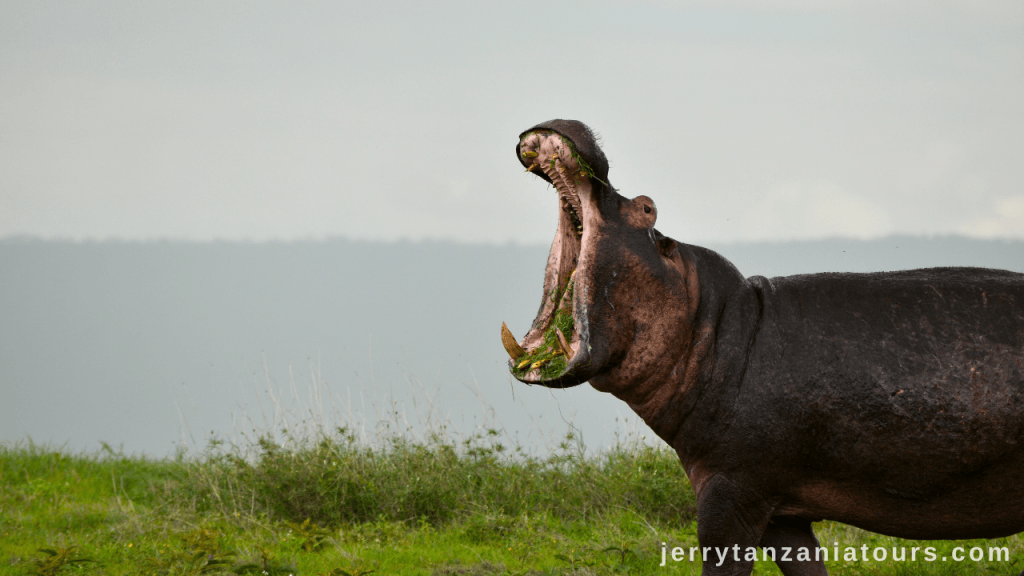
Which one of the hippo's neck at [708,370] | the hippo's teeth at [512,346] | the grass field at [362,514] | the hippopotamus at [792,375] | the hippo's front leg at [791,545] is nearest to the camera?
the hippopotamus at [792,375]

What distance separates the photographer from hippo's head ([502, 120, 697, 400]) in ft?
9.97

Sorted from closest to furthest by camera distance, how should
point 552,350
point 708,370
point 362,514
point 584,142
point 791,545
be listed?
point 584,142 → point 708,370 → point 552,350 → point 791,545 → point 362,514

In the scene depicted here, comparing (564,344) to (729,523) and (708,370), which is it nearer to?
(708,370)

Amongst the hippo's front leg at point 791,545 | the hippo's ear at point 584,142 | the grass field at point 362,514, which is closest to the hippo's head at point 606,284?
the hippo's ear at point 584,142

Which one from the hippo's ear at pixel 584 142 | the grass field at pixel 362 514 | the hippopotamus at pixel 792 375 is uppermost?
the hippo's ear at pixel 584 142

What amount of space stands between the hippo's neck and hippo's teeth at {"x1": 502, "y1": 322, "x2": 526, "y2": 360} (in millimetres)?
493

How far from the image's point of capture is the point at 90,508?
282 inches

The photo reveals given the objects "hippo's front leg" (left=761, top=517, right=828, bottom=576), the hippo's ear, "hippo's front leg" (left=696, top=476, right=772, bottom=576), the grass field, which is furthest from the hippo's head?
the grass field

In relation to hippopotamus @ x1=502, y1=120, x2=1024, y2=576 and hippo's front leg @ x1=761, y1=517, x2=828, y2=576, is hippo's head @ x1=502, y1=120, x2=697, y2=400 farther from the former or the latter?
hippo's front leg @ x1=761, y1=517, x2=828, y2=576

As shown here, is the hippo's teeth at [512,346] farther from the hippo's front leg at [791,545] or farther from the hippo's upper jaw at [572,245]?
the hippo's front leg at [791,545]

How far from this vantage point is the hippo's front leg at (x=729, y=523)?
309 cm

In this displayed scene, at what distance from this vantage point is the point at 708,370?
10.3ft

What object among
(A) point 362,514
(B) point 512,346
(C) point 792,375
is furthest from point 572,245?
(A) point 362,514

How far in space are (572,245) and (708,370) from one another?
70 cm
